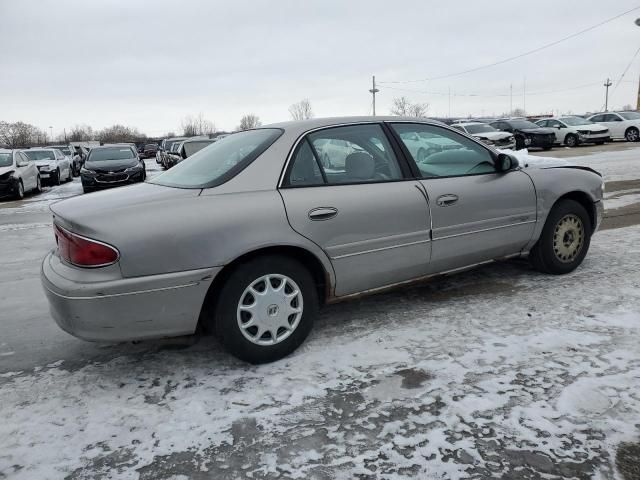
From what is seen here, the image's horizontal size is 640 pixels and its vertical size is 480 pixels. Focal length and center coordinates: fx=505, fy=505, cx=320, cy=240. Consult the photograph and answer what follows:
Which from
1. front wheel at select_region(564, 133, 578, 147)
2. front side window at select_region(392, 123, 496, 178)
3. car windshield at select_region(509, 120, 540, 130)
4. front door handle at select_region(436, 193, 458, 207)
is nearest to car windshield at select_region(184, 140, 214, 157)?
front side window at select_region(392, 123, 496, 178)

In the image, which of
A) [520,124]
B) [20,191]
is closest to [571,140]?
[520,124]

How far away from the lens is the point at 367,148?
367 centimetres

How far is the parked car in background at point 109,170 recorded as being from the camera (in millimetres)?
14875

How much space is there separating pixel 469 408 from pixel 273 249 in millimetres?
1426

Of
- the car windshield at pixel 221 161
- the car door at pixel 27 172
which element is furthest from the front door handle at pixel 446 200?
the car door at pixel 27 172

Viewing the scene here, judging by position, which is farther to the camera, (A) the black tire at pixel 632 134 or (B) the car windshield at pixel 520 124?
(A) the black tire at pixel 632 134

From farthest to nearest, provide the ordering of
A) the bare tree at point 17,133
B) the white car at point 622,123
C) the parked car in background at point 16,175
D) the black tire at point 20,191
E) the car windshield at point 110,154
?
the bare tree at point 17,133, the white car at point 622,123, the car windshield at point 110,154, the black tire at point 20,191, the parked car in background at point 16,175

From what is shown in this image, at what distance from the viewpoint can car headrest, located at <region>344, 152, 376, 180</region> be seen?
3.50 m

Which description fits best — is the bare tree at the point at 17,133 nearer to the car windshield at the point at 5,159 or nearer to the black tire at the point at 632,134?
the car windshield at the point at 5,159

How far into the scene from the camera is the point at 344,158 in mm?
3531

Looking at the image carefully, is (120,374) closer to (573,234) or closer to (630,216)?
(573,234)

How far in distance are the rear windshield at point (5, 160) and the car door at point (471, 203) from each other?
585 inches

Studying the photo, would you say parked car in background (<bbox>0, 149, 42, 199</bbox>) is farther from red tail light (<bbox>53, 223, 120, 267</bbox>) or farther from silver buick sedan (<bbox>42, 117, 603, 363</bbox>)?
red tail light (<bbox>53, 223, 120, 267</bbox>)

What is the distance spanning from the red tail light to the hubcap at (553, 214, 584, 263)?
3.67 metres
